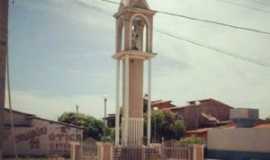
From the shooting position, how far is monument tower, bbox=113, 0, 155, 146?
1054 inches

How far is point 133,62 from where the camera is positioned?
1076 inches

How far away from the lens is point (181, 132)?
165ft

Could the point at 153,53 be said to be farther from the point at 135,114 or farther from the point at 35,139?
the point at 35,139

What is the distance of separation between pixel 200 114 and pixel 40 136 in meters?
24.6

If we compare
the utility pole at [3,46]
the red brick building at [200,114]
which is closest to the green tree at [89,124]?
the red brick building at [200,114]

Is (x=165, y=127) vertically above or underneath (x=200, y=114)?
underneath

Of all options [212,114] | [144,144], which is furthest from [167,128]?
[144,144]

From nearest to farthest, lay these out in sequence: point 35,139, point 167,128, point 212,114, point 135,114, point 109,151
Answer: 1. point 109,151
2. point 135,114
3. point 35,139
4. point 167,128
5. point 212,114

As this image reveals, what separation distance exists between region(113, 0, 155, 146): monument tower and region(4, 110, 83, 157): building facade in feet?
48.4

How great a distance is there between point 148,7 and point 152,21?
990 millimetres

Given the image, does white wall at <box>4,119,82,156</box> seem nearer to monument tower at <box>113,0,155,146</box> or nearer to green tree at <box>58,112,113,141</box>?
green tree at <box>58,112,113,141</box>

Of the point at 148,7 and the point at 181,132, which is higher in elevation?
the point at 148,7

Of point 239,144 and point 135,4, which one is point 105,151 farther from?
point 239,144

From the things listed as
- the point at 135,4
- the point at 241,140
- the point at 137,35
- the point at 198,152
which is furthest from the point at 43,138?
the point at 198,152
